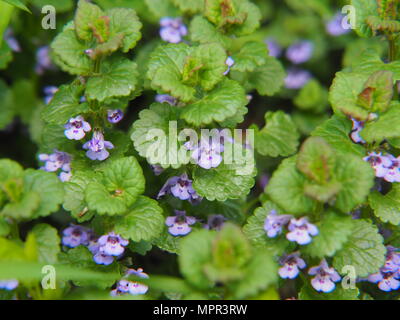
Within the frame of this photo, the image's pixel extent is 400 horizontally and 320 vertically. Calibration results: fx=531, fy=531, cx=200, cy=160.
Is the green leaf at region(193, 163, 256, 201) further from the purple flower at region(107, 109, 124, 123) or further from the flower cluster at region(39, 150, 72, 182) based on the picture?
the flower cluster at region(39, 150, 72, 182)

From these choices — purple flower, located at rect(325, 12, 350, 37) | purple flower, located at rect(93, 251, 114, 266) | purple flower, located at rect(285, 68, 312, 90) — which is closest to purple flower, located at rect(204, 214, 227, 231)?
purple flower, located at rect(93, 251, 114, 266)

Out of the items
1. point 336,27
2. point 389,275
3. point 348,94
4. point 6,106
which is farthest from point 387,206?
point 6,106

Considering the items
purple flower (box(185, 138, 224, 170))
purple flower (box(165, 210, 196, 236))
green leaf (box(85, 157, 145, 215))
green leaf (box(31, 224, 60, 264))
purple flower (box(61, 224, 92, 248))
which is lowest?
purple flower (box(61, 224, 92, 248))

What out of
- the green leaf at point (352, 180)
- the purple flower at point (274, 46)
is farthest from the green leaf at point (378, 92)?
the purple flower at point (274, 46)

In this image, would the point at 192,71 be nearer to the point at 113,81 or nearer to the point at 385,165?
the point at 113,81

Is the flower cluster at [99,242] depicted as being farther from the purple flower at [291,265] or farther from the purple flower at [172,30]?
the purple flower at [172,30]
